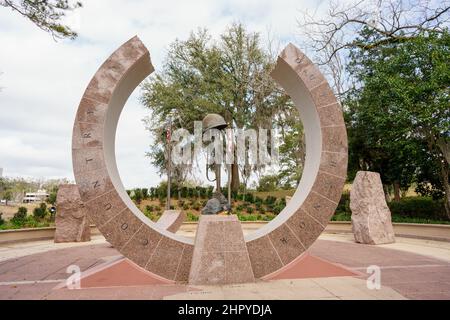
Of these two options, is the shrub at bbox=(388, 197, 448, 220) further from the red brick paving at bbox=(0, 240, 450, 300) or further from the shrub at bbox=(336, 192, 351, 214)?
the red brick paving at bbox=(0, 240, 450, 300)

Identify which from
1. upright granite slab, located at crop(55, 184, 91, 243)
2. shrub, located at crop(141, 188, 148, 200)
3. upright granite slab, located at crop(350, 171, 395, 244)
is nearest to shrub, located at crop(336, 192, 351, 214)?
upright granite slab, located at crop(350, 171, 395, 244)

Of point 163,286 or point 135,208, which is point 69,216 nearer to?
point 135,208

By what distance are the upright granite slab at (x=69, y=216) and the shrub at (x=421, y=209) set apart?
59.9ft

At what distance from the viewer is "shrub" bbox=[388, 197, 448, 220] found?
19803mm

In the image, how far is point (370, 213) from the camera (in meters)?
12.2

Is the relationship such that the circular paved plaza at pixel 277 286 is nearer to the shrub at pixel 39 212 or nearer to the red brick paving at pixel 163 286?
the red brick paving at pixel 163 286

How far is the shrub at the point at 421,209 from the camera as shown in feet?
65.0

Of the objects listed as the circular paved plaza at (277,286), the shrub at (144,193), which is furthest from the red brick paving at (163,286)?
the shrub at (144,193)

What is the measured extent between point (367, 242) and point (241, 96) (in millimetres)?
18865

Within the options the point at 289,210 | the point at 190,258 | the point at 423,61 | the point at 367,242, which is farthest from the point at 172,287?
the point at 423,61

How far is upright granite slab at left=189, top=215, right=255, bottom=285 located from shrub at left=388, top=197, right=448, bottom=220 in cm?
1815

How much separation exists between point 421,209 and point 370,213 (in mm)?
10531

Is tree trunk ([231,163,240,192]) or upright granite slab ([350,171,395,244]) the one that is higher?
tree trunk ([231,163,240,192])

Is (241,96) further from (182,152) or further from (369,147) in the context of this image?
(369,147)
